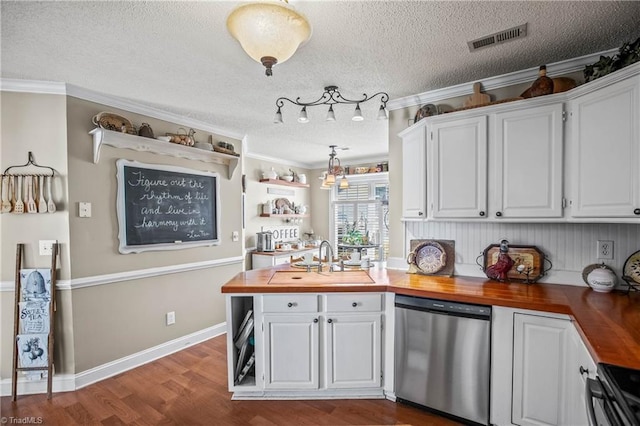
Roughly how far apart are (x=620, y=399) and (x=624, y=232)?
152 centimetres

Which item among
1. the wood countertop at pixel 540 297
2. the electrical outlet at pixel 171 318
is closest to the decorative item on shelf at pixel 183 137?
the wood countertop at pixel 540 297

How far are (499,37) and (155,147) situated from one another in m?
2.97

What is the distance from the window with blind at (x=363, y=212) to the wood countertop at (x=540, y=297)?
3103 millimetres

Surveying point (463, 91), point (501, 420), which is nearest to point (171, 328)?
point (501, 420)

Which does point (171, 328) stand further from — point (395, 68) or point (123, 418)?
point (395, 68)

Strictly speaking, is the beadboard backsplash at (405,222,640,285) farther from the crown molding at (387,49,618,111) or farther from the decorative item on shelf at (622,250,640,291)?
the crown molding at (387,49,618,111)

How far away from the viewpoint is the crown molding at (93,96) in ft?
7.74

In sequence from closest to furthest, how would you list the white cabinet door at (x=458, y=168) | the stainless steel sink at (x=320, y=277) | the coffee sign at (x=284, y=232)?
the white cabinet door at (x=458, y=168) < the stainless steel sink at (x=320, y=277) < the coffee sign at (x=284, y=232)

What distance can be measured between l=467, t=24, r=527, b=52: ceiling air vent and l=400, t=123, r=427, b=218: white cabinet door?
677 millimetres

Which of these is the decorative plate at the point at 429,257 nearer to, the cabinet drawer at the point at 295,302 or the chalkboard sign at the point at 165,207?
the cabinet drawer at the point at 295,302

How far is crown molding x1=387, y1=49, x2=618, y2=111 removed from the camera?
211cm

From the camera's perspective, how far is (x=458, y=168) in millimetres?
2355

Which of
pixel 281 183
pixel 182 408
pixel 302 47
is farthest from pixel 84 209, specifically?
pixel 281 183

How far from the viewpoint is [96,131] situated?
254 centimetres
